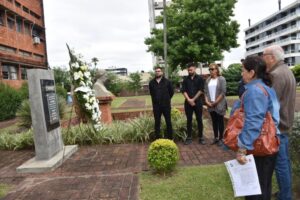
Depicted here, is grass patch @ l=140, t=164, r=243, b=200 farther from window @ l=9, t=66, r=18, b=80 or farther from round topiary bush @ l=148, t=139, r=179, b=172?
window @ l=9, t=66, r=18, b=80

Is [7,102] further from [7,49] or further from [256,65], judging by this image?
[256,65]

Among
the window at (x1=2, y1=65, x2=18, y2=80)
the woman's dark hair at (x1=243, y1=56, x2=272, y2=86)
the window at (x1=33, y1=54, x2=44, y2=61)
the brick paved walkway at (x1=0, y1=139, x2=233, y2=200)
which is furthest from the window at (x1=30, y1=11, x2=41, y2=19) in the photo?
the woman's dark hair at (x1=243, y1=56, x2=272, y2=86)

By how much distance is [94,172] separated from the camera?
4.99m

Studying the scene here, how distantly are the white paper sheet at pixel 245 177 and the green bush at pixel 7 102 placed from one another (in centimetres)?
1559

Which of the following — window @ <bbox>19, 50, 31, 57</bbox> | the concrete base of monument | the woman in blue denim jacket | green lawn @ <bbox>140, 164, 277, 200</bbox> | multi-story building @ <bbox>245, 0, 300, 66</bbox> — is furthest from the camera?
multi-story building @ <bbox>245, 0, 300, 66</bbox>

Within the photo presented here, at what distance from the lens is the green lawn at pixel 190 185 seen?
3.72 metres

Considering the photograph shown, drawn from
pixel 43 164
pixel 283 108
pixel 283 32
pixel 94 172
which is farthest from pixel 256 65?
pixel 283 32

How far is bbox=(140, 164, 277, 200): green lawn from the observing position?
372 centimetres

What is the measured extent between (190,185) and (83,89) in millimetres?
3901

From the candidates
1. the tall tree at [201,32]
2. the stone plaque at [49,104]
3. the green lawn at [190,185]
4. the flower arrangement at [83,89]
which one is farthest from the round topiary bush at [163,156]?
the tall tree at [201,32]

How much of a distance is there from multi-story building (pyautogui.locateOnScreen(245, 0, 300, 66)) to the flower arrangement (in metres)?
59.5

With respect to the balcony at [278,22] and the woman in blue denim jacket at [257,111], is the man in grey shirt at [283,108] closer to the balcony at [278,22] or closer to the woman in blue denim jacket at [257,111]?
the woman in blue denim jacket at [257,111]

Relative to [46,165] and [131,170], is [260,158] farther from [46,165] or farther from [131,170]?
[46,165]

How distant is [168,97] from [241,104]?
3.99 m
